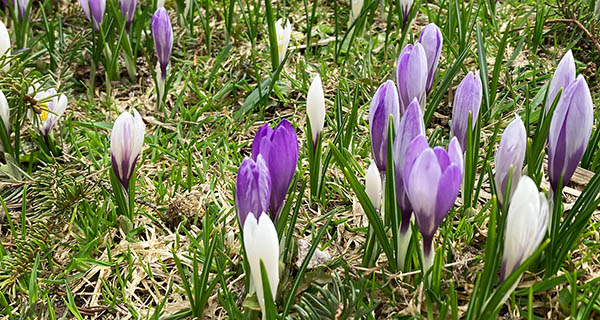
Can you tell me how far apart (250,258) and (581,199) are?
741 millimetres

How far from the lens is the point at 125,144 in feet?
5.93

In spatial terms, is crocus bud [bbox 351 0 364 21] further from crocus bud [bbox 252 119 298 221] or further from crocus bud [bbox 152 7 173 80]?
crocus bud [bbox 252 119 298 221]

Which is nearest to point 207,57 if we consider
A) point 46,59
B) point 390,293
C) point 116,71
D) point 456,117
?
point 116,71

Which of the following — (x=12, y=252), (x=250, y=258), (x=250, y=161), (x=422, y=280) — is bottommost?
(x=12, y=252)

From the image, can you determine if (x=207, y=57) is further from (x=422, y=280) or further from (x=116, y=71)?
(x=422, y=280)

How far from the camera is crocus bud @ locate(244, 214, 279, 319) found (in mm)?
1319

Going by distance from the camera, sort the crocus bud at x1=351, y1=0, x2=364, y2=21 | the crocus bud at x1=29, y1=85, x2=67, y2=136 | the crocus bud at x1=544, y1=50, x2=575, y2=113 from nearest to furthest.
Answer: the crocus bud at x1=544, y1=50, x2=575, y2=113
the crocus bud at x1=29, y1=85, x2=67, y2=136
the crocus bud at x1=351, y1=0, x2=364, y2=21

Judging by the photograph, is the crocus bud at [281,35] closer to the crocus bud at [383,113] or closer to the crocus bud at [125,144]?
the crocus bud at [125,144]

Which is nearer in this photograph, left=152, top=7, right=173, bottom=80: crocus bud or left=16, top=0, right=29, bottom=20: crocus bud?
left=152, top=7, right=173, bottom=80: crocus bud

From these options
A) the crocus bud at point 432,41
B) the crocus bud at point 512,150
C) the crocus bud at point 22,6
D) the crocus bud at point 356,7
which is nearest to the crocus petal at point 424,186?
the crocus bud at point 512,150

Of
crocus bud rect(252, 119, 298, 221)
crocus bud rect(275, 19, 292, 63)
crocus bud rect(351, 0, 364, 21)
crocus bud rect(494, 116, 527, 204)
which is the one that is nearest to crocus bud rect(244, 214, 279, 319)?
crocus bud rect(252, 119, 298, 221)

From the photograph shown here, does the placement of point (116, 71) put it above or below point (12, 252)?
above

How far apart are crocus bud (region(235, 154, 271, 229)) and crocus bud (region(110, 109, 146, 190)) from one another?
0.51 metres

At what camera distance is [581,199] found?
5.01 ft
